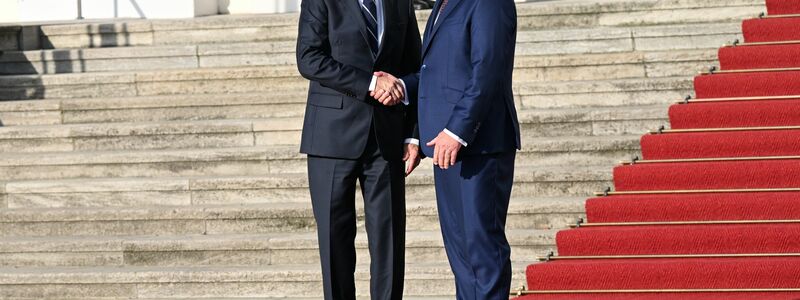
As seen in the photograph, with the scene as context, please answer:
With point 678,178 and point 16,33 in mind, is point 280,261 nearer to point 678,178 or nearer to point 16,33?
point 678,178

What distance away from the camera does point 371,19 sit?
20.1ft

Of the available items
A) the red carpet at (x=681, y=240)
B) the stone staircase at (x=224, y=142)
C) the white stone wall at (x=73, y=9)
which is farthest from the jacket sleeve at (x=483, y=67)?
the white stone wall at (x=73, y=9)

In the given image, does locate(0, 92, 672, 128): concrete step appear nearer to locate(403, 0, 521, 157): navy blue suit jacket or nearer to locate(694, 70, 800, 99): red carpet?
locate(694, 70, 800, 99): red carpet

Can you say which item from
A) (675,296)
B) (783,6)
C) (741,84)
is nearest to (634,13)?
(783,6)

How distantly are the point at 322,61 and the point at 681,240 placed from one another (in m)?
2.07

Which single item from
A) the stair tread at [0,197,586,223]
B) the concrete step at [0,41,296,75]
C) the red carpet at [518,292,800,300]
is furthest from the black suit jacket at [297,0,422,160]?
the concrete step at [0,41,296,75]

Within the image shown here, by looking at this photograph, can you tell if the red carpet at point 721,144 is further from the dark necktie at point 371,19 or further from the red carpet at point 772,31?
A: the dark necktie at point 371,19

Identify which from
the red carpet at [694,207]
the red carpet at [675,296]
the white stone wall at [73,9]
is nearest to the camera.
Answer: the red carpet at [675,296]

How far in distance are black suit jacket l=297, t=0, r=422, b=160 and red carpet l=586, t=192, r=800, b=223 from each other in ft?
5.83

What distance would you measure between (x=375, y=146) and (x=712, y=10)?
3851 mm

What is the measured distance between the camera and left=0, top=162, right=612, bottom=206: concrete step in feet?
26.1

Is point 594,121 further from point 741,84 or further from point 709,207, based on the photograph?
point 709,207

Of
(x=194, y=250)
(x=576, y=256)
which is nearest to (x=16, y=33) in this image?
(x=194, y=250)

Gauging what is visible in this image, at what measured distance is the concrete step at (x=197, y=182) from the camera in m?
7.96
